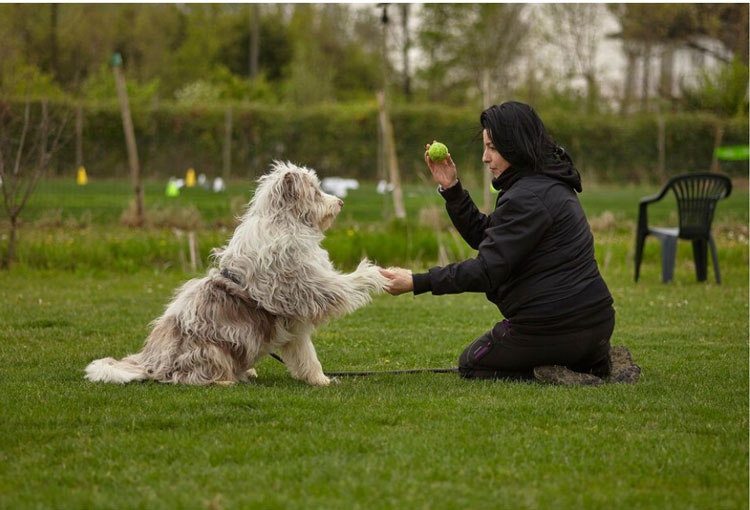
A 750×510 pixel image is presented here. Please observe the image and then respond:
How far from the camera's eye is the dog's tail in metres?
5.85

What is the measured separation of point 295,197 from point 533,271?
1.60 metres

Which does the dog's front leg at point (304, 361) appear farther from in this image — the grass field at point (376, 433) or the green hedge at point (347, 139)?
the green hedge at point (347, 139)

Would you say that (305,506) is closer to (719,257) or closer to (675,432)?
(675,432)

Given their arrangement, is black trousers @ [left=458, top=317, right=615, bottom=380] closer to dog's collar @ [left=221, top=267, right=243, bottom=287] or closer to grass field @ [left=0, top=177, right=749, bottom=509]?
grass field @ [left=0, top=177, right=749, bottom=509]

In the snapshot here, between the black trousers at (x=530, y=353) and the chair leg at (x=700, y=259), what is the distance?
254 inches

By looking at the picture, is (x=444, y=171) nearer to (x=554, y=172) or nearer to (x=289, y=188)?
(x=554, y=172)

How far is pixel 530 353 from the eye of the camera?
6027 millimetres

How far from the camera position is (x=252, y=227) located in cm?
595

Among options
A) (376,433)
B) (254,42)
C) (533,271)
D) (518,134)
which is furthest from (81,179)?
(254,42)

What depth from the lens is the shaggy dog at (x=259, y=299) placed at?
Answer: 19.2ft

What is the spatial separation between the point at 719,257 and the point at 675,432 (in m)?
9.28

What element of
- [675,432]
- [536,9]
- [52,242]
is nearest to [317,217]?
[675,432]

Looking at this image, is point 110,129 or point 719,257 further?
point 110,129

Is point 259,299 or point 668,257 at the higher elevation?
point 259,299
